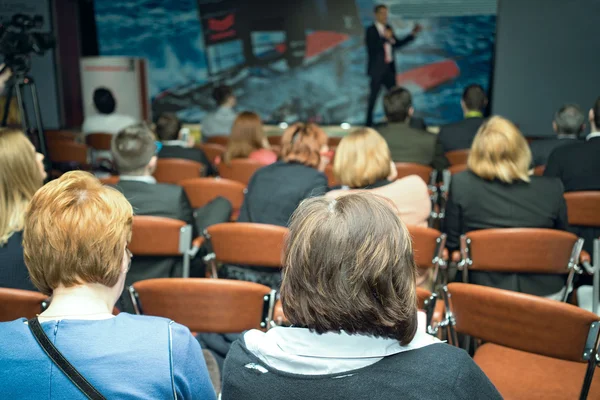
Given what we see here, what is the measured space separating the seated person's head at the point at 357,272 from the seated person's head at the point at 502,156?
210 cm

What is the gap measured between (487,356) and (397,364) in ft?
4.28

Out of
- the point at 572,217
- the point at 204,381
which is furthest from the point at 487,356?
the point at 572,217

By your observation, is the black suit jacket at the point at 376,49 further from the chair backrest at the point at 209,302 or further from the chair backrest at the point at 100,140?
the chair backrest at the point at 209,302

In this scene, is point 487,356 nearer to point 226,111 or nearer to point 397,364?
point 397,364

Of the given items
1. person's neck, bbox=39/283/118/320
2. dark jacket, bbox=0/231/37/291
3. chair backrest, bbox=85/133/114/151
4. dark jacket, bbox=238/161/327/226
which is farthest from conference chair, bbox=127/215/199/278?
chair backrest, bbox=85/133/114/151

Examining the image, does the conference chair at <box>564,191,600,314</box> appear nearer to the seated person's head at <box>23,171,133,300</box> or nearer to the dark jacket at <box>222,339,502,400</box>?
the dark jacket at <box>222,339,502,400</box>

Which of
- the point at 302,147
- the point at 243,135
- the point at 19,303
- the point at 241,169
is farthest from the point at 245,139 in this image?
the point at 19,303

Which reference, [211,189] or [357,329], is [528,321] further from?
[211,189]

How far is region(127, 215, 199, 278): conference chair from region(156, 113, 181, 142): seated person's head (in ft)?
7.91

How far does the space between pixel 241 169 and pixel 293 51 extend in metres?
6.81

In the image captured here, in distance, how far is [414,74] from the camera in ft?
35.9

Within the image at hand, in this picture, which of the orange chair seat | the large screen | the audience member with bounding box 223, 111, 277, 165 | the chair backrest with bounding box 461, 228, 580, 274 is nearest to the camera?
the orange chair seat

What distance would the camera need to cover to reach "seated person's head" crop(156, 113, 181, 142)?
525 cm

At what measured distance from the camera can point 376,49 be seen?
1020cm
